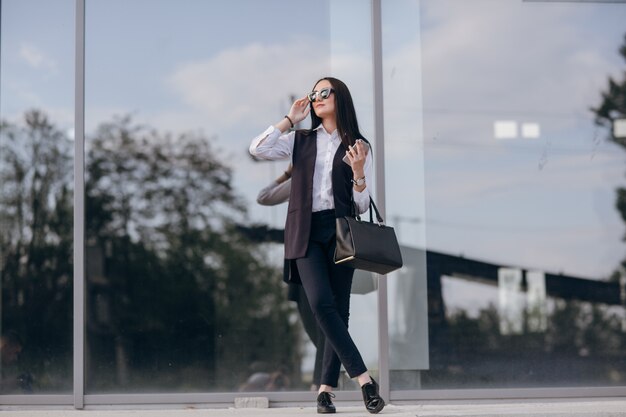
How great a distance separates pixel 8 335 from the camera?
5734mm

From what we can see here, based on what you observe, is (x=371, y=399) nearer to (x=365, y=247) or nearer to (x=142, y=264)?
(x=365, y=247)

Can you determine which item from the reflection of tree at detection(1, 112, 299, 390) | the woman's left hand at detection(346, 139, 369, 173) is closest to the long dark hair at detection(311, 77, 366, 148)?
the woman's left hand at detection(346, 139, 369, 173)

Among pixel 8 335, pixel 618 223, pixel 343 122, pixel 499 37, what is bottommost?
pixel 8 335

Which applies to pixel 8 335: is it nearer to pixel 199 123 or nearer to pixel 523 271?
pixel 199 123

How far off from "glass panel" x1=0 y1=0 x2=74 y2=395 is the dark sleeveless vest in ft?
4.76

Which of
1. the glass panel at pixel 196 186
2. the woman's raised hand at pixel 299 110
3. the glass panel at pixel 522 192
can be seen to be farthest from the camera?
the glass panel at pixel 522 192

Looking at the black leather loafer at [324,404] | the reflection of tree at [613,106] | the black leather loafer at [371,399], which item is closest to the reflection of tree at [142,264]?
the black leather loafer at [324,404]

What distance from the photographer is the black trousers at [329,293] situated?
4.83 metres

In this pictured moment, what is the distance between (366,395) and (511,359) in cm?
132

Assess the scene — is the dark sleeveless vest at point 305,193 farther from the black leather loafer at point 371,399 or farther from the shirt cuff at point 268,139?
the black leather loafer at point 371,399

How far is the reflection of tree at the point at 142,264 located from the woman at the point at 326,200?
0.81 m

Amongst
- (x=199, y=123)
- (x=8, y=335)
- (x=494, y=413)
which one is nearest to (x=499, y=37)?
(x=199, y=123)

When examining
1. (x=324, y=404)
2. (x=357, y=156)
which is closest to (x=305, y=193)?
(x=357, y=156)

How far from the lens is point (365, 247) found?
15.6ft
